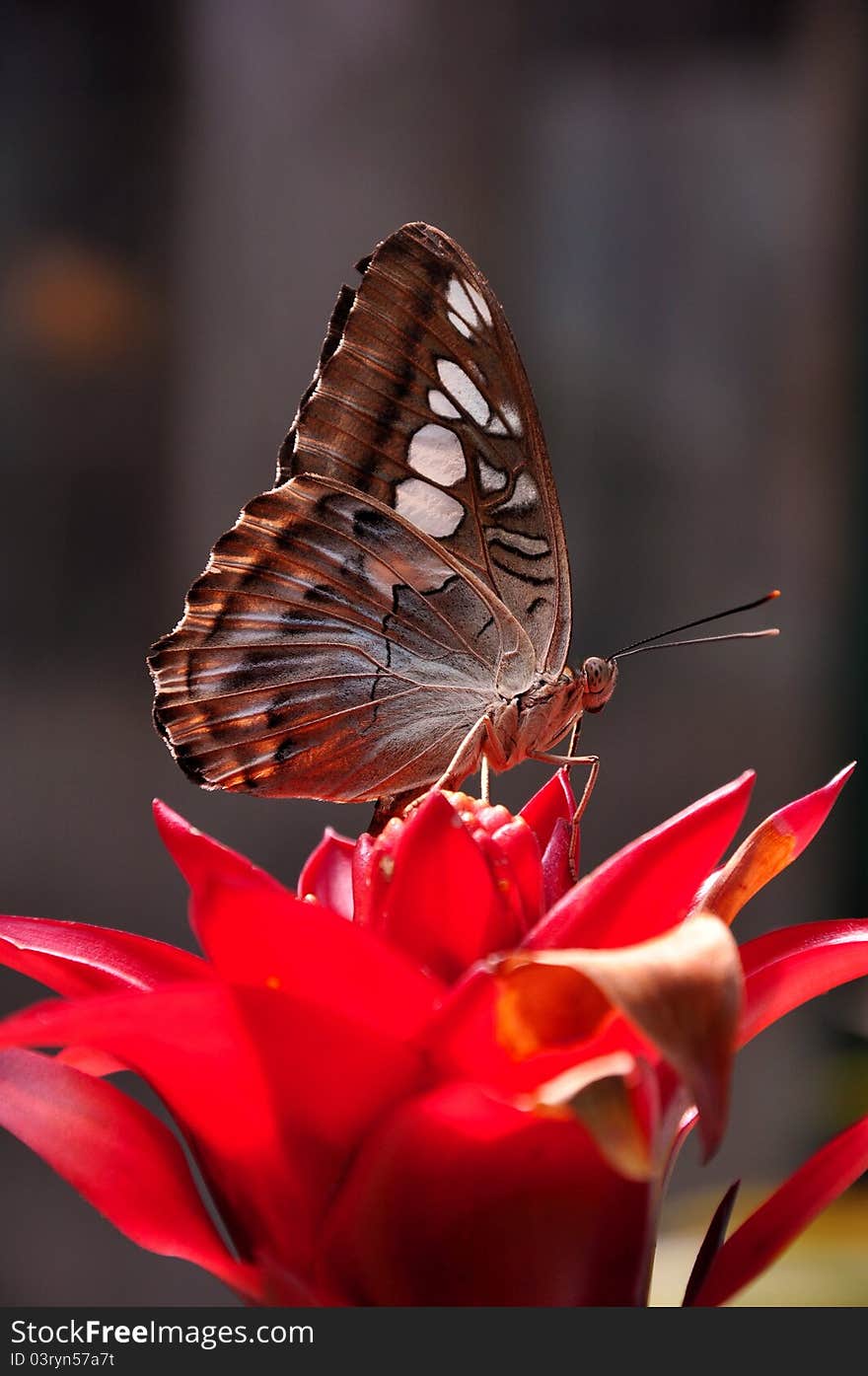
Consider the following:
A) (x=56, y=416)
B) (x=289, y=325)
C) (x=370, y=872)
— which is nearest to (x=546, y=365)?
(x=289, y=325)

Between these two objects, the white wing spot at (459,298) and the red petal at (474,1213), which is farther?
the white wing spot at (459,298)

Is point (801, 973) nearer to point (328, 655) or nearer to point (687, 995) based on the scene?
point (687, 995)

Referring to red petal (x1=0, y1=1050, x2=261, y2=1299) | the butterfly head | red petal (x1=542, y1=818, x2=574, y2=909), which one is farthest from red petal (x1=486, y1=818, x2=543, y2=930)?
the butterfly head

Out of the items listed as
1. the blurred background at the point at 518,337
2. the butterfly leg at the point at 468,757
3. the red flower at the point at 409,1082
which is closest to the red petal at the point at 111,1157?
the red flower at the point at 409,1082

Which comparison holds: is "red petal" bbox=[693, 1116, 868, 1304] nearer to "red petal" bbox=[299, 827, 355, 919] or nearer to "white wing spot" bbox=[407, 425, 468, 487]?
"red petal" bbox=[299, 827, 355, 919]

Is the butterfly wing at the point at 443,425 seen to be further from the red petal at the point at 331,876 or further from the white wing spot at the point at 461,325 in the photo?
the red petal at the point at 331,876

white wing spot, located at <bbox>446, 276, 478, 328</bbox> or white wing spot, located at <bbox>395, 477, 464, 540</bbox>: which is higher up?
white wing spot, located at <bbox>446, 276, 478, 328</bbox>

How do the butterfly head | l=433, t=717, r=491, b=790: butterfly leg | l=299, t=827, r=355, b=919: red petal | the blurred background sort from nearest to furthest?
1. l=299, t=827, r=355, b=919: red petal
2. l=433, t=717, r=491, b=790: butterfly leg
3. the butterfly head
4. the blurred background

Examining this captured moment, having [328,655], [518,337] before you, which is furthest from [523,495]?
[518,337]
